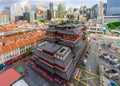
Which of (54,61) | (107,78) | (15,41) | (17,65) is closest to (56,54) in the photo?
(54,61)

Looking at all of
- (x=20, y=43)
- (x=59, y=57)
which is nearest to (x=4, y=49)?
(x=20, y=43)

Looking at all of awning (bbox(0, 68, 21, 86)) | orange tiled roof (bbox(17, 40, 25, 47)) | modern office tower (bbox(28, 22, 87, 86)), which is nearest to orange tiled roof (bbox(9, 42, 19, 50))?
orange tiled roof (bbox(17, 40, 25, 47))

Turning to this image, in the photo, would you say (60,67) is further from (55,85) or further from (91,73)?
→ (91,73)

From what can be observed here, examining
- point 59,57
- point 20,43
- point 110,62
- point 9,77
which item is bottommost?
point 9,77

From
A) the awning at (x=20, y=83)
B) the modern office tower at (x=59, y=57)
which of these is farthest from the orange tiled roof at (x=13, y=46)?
the awning at (x=20, y=83)

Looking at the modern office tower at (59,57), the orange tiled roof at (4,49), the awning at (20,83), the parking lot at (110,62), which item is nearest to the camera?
the modern office tower at (59,57)

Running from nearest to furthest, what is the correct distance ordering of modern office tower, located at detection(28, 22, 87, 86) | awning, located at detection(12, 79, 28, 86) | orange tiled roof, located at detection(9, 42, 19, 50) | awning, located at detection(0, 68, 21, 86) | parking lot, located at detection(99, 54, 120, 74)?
modern office tower, located at detection(28, 22, 87, 86), awning, located at detection(12, 79, 28, 86), awning, located at detection(0, 68, 21, 86), parking lot, located at detection(99, 54, 120, 74), orange tiled roof, located at detection(9, 42, 19, 50)

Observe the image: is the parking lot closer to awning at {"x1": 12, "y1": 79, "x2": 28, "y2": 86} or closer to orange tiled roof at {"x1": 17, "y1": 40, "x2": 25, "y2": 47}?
awning at {"x1": 12, "y1": 79, "x2": 28, "y2": 86}

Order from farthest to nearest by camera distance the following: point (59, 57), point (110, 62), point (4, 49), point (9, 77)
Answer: point (110, 62), point (4, 49), point (9, 77), point (59, 57)

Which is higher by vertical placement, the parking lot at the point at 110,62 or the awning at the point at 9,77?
the parking lot at the point at 110,62

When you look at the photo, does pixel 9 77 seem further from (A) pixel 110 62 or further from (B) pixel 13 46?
(A) pixel 110 62

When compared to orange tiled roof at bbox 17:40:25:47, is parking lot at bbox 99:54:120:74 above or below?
below

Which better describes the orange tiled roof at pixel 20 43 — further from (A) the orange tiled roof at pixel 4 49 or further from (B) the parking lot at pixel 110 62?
(B) the parking lot at pixel 110 62
